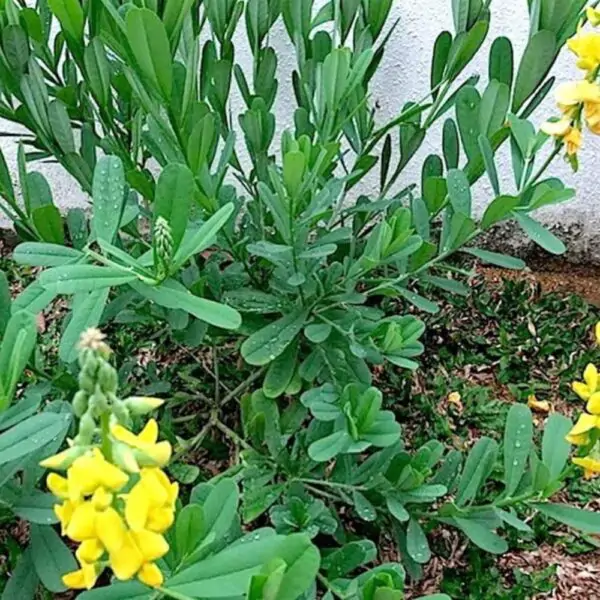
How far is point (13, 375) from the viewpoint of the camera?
86cm

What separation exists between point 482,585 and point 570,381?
1.75 feet

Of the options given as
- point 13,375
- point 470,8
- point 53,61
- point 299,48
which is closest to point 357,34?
point 299,48

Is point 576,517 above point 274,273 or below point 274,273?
below

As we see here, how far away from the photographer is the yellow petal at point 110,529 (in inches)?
24.0

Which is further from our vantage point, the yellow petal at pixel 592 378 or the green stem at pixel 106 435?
the yellow petal at pixel 592 378

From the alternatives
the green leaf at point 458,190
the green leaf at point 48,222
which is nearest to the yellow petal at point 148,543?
the green leaf at point 48,222

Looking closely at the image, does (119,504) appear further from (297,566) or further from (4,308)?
(4,308)

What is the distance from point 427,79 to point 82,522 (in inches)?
55.8

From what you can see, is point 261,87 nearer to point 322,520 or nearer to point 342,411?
point 342,411

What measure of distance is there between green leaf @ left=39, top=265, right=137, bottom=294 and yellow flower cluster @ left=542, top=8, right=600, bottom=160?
57 centimetres

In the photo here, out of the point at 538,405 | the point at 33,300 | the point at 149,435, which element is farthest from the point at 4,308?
the point at 538,405

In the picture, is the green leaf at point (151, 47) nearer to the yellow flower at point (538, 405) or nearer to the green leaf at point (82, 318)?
the green leaf at point (82, 318)

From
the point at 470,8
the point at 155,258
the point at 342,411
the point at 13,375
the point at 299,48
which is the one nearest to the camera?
the point at 13,375

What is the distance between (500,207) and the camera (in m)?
1.19
